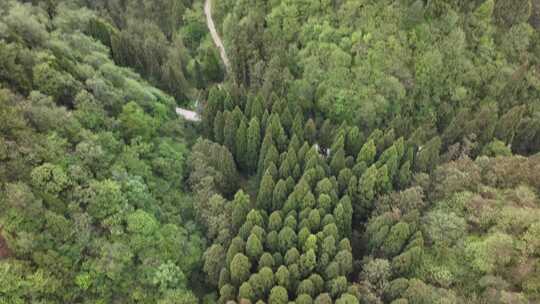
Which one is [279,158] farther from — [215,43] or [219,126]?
[215,43]

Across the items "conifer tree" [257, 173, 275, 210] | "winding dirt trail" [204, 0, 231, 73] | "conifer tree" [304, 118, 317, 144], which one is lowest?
"conifer tree" [257, 173, 275, 210]

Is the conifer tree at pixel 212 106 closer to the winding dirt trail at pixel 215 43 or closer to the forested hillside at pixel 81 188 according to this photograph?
the forested hillside at pixel 81 188

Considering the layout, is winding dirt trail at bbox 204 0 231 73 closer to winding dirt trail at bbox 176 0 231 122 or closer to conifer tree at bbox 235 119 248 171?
winding dirt trail at bbox 176 0 231 122

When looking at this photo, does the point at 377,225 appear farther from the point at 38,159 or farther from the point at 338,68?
the point at 38,159

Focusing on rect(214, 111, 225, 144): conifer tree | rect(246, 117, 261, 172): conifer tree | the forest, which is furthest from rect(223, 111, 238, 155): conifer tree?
rect(246, 117, 261, 172): conifer tree

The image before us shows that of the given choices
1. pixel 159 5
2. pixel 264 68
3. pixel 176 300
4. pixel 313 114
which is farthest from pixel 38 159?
pixel 159 5

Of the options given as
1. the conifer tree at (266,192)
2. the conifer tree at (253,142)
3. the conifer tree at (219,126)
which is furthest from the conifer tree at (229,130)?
the conifer tree at (266,192)

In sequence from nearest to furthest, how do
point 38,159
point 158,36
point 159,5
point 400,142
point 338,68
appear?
point 38,159
point 400,142
point 338,68
point 158,36
point 159,5

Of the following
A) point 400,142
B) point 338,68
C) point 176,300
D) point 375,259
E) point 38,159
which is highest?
point 338,68
